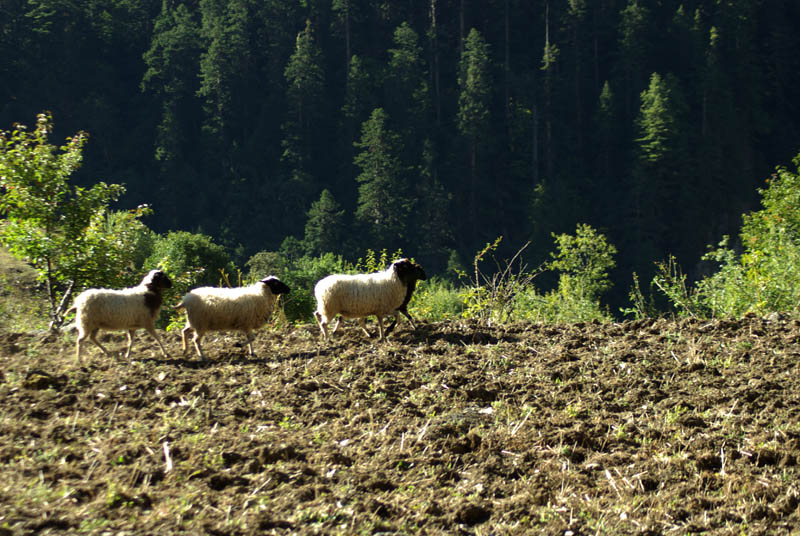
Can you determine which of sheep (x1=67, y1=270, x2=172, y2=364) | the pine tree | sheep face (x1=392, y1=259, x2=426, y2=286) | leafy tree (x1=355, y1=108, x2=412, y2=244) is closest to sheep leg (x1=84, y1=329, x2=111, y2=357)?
sheep (x1=67, y1=270, x2=172, y2=364)

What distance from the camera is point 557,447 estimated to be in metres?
6.51

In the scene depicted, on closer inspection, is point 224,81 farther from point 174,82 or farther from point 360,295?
point 360,295

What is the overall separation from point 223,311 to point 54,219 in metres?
4.88

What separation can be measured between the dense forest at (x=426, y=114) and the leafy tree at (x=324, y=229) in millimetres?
234

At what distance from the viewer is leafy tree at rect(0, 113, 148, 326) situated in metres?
11.5

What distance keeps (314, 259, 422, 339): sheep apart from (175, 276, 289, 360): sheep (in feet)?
2.75

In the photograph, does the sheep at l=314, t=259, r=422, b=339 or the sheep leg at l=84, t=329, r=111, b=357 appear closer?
the sheep leg at l=84, t=329, r=111, b=357

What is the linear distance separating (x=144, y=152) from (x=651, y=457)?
88.7 metres

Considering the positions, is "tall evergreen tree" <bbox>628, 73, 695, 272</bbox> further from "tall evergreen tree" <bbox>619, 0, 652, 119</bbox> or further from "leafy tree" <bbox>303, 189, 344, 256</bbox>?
"leafy tree" <bbox>303, 189, 344, 256</bbox>

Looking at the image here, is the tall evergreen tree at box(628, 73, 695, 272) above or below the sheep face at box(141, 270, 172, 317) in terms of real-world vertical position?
above

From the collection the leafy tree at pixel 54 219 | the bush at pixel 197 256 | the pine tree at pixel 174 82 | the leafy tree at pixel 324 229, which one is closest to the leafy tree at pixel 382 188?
the leafy tree at pixel 324 229

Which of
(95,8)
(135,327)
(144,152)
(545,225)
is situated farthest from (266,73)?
(135,327)

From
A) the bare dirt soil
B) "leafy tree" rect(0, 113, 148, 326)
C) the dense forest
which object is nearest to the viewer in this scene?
the bare dirt soil

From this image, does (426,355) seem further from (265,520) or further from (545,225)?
(545,225)
